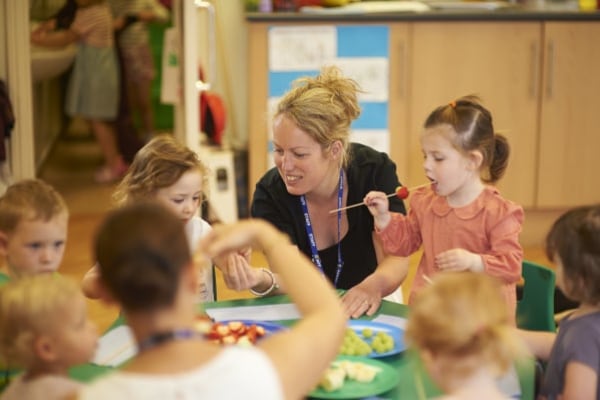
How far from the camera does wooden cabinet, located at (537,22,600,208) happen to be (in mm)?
4648

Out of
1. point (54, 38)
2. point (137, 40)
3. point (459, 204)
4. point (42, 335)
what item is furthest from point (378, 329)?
point (137, 40)

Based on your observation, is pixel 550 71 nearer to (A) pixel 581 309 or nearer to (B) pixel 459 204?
(B) pixel 459 204

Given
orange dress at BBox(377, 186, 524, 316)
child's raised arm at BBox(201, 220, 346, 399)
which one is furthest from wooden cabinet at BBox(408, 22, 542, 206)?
child's raised arm at BBox(201, 220, 346, 399)

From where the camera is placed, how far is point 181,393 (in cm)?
112

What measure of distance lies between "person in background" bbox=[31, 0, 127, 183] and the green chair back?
4.11m

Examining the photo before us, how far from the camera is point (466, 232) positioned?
7.53 ft

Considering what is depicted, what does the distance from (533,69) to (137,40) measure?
2.74 m

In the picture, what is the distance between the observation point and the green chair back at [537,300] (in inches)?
87.7

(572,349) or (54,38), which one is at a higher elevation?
(54,38)

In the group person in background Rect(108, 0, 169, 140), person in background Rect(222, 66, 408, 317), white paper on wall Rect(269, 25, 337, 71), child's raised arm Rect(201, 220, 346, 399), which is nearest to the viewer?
child's raised arm Rect(201, 220, 346, 399)

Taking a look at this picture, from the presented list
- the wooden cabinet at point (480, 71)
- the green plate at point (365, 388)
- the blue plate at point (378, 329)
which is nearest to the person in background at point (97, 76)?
the wooden cabinet at point (480, 71)

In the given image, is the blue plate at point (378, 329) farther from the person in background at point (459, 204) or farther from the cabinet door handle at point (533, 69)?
the cabinet door handle at point (533, 69)

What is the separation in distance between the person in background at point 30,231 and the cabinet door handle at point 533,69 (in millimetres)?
3207

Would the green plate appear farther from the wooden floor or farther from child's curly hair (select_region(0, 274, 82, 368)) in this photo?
the wooden floor
